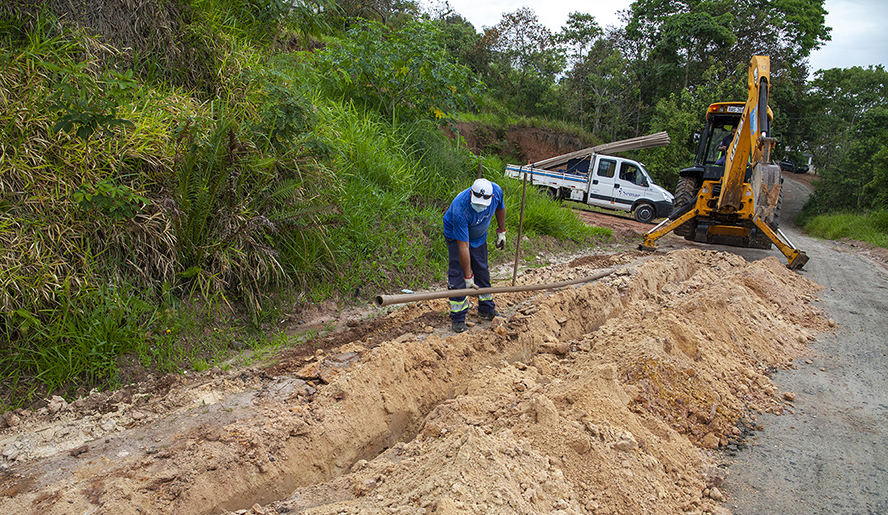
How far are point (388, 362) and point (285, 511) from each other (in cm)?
144

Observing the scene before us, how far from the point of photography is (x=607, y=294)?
5988 mm

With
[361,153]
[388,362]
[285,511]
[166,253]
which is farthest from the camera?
[361,153]

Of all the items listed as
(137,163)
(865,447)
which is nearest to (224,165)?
(137,163)

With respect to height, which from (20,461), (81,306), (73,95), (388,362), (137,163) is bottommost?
(20,461)

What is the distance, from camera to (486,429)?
2.96 meters

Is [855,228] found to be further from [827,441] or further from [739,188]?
[827,441]

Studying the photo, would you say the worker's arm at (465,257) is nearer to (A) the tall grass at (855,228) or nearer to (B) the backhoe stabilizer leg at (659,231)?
(B) the backhoe stabilizer leg at (659,231)

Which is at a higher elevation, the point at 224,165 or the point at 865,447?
the point at 224,165

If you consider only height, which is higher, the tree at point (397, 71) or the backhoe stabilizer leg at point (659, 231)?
the tree at point (397, 71)

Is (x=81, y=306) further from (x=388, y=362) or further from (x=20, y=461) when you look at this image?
A: (x=388, y=362)

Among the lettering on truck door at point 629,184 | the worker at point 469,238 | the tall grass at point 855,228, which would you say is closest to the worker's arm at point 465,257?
the worker at point 469,238

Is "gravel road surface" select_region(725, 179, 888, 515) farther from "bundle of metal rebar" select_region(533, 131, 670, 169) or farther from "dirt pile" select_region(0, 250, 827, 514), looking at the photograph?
"bundle of metal rebar" select_region(533, 131, 670, 169)

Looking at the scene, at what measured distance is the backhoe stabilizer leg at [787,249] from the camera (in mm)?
8453

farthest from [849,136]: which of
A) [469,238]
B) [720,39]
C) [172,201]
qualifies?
[172,201]
